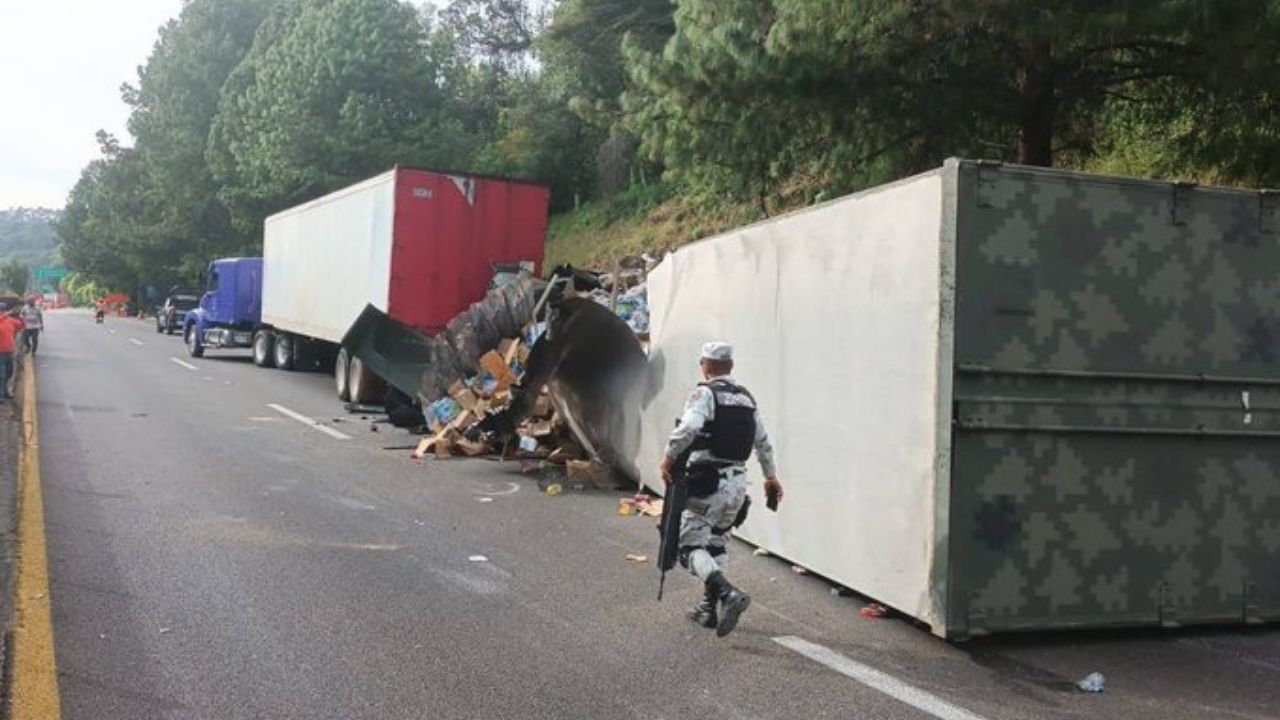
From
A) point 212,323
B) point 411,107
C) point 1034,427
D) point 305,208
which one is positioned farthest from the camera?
point 411,107

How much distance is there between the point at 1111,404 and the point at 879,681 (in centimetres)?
204

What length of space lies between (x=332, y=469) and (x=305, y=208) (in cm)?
1264

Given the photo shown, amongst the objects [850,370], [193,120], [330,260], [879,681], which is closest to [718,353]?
[850,370]

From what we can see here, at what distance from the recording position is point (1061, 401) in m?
5.89

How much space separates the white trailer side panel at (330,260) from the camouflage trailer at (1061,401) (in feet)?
40.4

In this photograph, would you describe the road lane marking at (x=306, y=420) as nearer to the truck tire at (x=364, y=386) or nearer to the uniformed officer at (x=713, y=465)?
the truck tire at (x=364, y=386)

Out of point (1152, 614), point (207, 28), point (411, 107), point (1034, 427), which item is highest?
point (207, 28)

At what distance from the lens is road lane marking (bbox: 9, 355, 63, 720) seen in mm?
4586

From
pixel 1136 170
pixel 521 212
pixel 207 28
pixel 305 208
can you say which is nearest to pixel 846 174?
pixel 1136 170

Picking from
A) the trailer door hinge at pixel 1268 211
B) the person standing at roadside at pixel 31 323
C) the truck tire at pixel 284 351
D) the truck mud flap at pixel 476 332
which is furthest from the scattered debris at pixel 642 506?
the person standing at roadside at pixel 31 323

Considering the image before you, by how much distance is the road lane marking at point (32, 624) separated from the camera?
15.0 feet

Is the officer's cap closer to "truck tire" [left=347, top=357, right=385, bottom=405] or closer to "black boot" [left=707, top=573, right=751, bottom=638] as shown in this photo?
"black boot" [left=707, top=573, right=751, bottom=638]

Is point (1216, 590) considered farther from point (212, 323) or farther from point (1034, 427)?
point (212, 323)

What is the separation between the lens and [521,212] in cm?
1812
